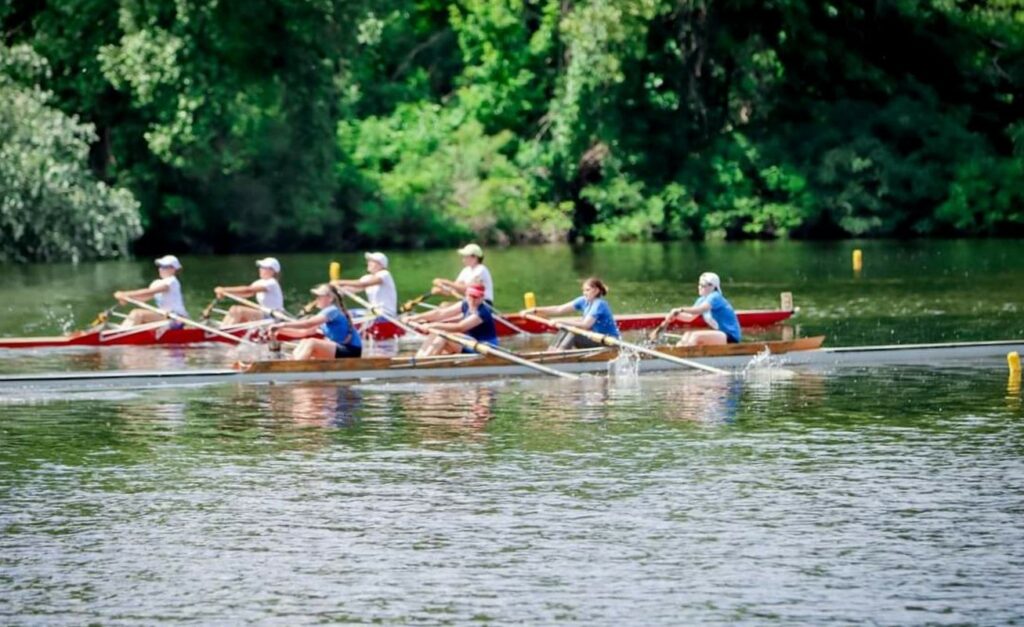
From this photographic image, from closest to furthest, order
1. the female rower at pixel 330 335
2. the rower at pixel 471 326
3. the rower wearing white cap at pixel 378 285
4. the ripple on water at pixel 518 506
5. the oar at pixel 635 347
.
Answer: the ripple on water at pixel 518 506
the female rower at pixel 330 335
the oar at pixel 635 347
the rower at pixel 471 326
the rower wearing white cap at pixel 378 285

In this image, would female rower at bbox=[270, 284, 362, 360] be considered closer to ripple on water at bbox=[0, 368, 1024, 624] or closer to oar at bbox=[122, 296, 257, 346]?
ripple on water at bbox=[0, 368, 1024, 624]

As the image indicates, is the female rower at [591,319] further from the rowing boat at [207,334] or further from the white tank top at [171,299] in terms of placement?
the white tank top at [171,299]

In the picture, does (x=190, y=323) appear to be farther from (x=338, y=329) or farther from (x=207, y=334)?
(x=338, y=329)

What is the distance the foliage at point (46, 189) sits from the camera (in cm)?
4906

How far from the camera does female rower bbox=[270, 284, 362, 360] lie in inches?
1044

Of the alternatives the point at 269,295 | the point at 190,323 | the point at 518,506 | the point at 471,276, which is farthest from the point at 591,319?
the point at 518,506

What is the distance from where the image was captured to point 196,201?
5750cm

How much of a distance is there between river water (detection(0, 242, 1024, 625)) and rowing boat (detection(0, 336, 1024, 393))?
0.24m

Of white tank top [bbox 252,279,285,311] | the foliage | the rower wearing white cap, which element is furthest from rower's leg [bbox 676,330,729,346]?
the foliage

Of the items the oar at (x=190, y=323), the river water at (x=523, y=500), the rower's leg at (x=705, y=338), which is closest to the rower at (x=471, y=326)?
the river water at (x=523, y=500)

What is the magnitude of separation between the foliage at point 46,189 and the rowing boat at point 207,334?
1754 centimetres

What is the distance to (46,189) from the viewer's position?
49.1 m

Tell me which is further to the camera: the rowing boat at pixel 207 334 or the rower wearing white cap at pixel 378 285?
the rower wearing white cap at pixel 378 285

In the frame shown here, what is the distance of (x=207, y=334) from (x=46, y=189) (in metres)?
18.9
